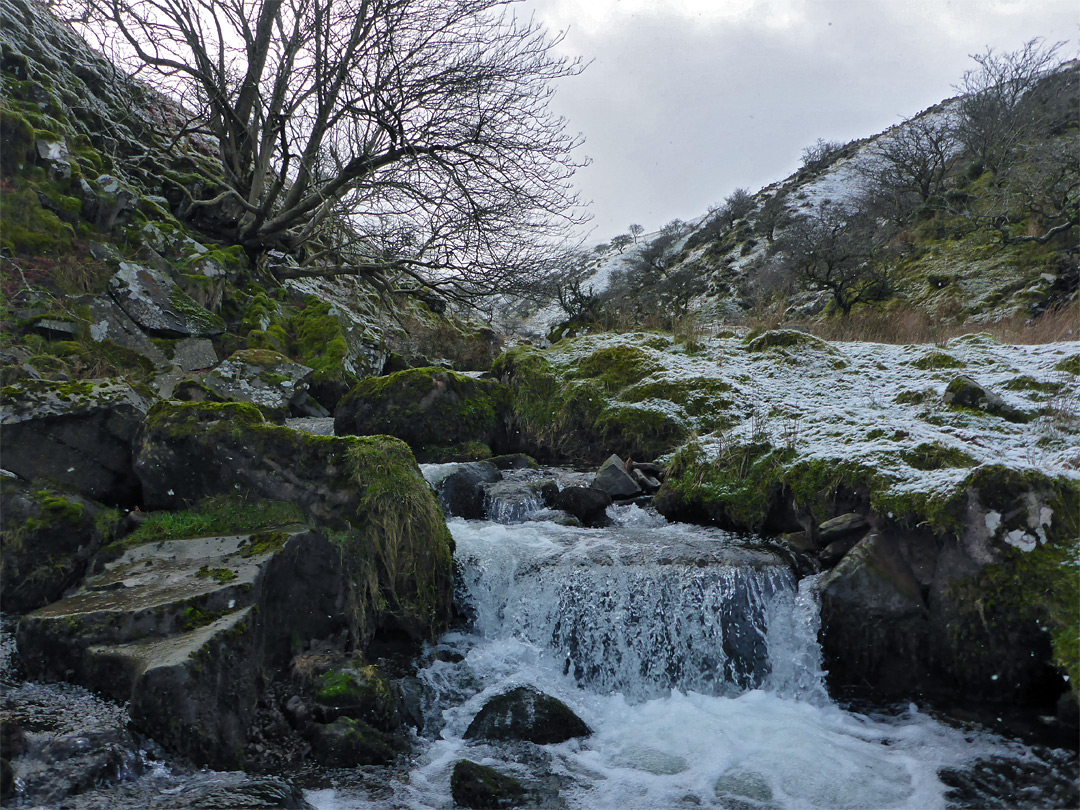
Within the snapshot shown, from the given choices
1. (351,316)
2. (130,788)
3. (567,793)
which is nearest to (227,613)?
(130,788)

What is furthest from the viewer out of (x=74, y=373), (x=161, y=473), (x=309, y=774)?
(x=74, y=373)

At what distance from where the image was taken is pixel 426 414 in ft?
29.9

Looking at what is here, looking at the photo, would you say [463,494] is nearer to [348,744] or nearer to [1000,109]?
[348,744]

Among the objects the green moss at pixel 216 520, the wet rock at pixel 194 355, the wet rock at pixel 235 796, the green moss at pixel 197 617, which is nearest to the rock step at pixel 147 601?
the green moss at pixel 197 617

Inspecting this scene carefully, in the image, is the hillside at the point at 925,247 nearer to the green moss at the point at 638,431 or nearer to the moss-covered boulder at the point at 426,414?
the green moss at the point at 638,431

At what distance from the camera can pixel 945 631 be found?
429 cm

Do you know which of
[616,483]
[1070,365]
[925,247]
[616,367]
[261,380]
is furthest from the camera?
[925,247]

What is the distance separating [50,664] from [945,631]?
569cm

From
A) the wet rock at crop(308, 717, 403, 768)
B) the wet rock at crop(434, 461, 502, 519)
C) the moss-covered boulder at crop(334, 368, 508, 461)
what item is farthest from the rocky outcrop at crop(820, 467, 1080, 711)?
the moss-covered boulder at crop(334, 368, 508, 461)

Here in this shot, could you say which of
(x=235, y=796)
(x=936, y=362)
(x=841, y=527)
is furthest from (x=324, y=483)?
(x=936, y=362)

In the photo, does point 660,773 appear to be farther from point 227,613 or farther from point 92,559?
point 92,559

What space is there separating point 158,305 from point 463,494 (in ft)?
20.4

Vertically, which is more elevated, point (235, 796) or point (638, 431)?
point (638, 431)

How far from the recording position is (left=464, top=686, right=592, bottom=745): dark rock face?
12.9 feet
